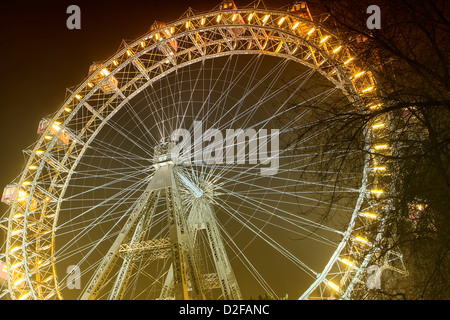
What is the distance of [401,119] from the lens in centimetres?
466

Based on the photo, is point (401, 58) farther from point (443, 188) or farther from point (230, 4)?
point (230, 4)

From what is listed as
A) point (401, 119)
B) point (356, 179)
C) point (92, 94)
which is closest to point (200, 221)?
point (92, 94)

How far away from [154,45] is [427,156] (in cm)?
1332

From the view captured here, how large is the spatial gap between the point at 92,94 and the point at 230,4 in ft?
26.7

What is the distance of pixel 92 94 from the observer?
1527 cm

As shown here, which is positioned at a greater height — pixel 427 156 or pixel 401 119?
pixel 401 119
